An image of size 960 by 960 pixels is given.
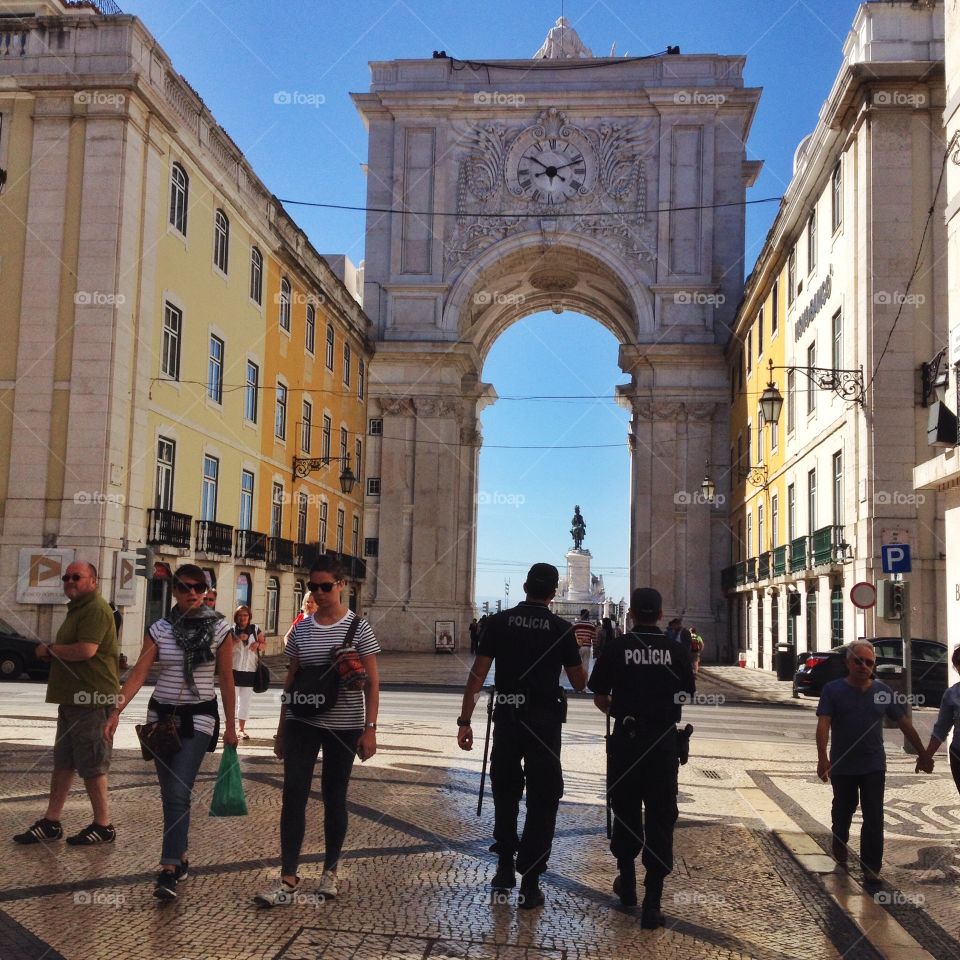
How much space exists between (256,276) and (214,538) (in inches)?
337

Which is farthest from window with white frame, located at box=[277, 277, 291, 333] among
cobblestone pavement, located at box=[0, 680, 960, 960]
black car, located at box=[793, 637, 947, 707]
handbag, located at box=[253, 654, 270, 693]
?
cobblestone pavement, located at box=[0, 680, 960, 960]

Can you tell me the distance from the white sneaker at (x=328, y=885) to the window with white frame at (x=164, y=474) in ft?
66.5

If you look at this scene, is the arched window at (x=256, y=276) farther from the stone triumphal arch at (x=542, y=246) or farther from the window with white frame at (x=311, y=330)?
the stone triumphal arch at (x=542, y=246)

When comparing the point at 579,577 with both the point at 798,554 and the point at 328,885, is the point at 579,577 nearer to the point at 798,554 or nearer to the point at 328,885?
the point at 798,554

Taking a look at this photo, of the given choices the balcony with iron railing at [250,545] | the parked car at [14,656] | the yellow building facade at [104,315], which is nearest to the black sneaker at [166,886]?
the yellow building facade at [104,315]

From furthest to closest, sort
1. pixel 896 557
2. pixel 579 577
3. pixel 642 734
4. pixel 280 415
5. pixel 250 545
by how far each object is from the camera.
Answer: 1. pixel 579 577
2. pixel 280 415
3. pixel 250 545
4. pixel 896 557
5. pixel 642 734

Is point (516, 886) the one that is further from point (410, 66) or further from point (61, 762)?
point (410, 66)

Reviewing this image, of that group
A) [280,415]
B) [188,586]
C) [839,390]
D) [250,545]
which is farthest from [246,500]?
[188,586]

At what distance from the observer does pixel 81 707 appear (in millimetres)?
6953

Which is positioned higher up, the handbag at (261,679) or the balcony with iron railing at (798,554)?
the balcony with iron railing at (798,554)

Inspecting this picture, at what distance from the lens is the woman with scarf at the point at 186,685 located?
591 cm

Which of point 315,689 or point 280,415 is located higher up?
point 280,415

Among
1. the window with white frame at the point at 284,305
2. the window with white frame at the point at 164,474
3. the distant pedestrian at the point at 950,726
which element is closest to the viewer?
the distant pedestrian at the point at 950,726

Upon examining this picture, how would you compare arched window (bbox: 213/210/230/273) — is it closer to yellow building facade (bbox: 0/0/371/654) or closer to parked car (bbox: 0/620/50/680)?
yellow building facade (bbox: 0/0/371/654)
